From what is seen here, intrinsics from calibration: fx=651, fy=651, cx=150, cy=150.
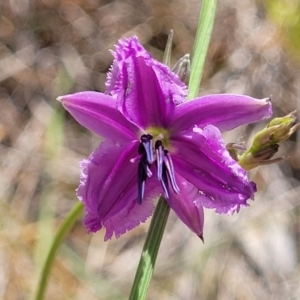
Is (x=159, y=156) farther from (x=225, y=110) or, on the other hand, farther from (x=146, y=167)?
(x=225, y=110)

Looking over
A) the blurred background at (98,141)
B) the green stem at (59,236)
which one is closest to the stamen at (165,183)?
the green stem at (59,236)

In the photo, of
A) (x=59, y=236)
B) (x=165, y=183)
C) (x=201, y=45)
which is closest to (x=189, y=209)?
(x=165, y=183)

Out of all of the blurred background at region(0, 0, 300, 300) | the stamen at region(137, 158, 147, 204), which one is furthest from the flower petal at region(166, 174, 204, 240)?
the blurred background at region(0, 0, 300, 300)

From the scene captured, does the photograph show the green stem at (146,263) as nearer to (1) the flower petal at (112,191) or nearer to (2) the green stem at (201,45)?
(1) the flower petal at (112,191)

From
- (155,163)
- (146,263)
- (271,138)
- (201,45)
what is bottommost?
(146,263)

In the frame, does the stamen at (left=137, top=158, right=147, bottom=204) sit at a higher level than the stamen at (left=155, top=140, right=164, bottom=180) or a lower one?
lower

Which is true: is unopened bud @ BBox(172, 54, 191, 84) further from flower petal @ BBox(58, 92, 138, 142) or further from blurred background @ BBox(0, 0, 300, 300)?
blurred background @ BBox(0, 0, 300, 300)

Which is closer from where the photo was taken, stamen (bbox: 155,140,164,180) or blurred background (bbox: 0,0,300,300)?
stamen (bbox: 155,140,164,180)
